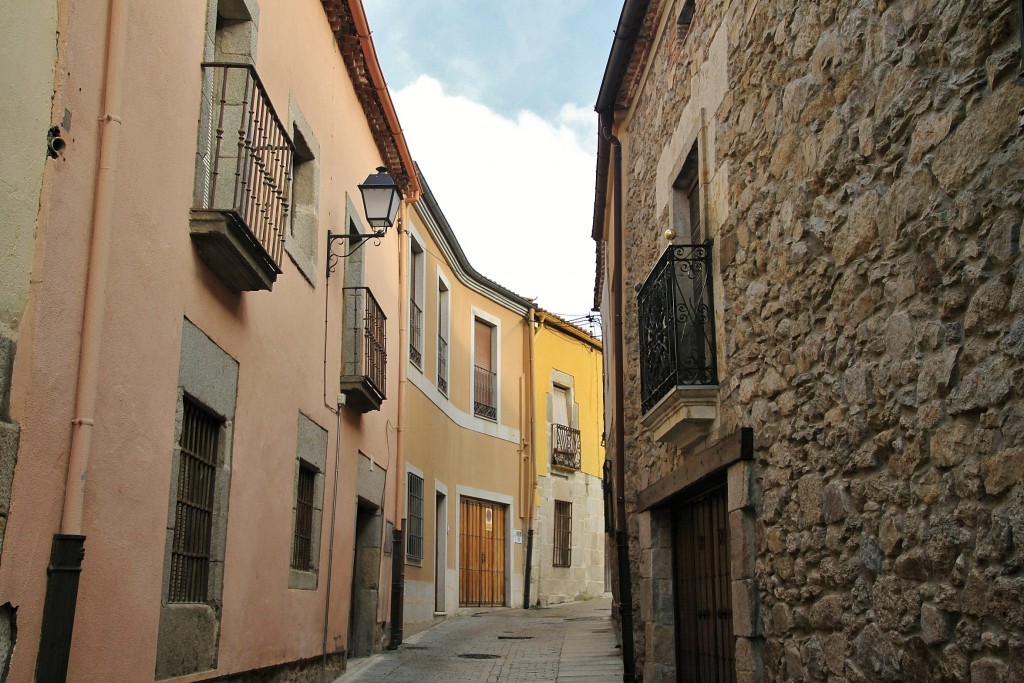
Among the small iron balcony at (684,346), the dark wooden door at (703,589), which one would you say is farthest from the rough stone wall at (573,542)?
the small iron balcony at (684,346)

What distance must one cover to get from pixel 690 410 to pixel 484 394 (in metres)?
11.0

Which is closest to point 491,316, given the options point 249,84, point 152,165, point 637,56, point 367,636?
point 367,636

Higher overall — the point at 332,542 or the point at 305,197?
the point at 305,197

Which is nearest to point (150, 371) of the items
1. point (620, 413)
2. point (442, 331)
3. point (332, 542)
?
point (332, 542)

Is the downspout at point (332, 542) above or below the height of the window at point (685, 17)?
below

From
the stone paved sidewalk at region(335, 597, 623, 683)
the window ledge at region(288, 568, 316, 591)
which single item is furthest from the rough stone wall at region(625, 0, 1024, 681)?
the stone paved sidewalk at region(335, 597, 623, 683)

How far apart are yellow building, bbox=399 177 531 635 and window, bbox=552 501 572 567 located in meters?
1.59

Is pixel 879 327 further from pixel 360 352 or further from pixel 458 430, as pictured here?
pixel 458 430

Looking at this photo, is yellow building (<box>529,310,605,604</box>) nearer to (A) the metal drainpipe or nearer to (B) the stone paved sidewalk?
(B) the stone paved sidewalk

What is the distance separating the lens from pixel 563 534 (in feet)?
64.4

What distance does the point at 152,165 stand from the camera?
491 centimetres

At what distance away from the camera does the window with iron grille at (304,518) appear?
7945 mm

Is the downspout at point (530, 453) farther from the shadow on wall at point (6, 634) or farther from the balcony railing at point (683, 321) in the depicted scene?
the shadow on wall at point (6, 634)

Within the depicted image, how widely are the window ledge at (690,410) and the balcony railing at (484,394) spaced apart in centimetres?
1037
